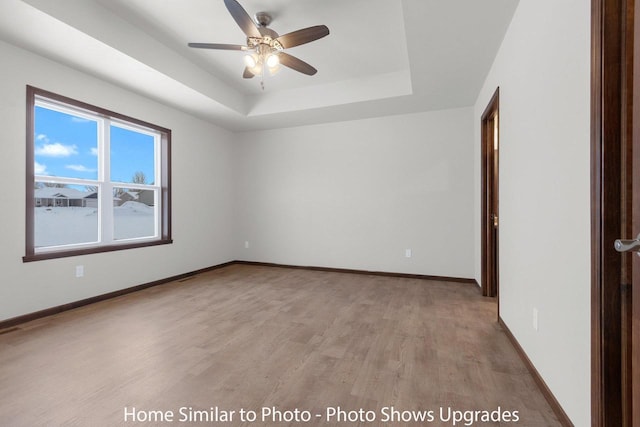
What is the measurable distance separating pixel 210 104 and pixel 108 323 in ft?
9.85

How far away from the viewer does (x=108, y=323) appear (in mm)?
2715

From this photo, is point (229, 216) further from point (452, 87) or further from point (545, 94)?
point (545, 94)

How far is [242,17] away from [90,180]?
104 inches

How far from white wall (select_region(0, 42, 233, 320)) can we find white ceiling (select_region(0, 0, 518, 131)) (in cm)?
21

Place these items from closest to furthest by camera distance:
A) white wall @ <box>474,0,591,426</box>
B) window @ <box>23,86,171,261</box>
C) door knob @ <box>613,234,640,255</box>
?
door knob @ <box>613,234,640,255</box>
white wall @ <box>474,0,591,426</box>
window @ <box>23,86,171,261</box>

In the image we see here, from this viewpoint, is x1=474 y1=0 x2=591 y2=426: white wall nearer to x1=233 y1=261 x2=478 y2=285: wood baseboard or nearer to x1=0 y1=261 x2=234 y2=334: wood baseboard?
x1=233 y1=261 x2=478 y2=285: wood baseboard

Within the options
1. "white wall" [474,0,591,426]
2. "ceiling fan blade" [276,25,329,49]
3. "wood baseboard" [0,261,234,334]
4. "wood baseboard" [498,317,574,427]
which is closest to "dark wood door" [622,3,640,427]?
"white wall" [474,0,591,426]

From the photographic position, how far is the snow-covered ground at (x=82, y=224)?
3.01 metres

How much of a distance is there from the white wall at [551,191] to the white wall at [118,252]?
4.21 metres

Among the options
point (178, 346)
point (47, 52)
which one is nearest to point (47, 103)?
point (47, 52)

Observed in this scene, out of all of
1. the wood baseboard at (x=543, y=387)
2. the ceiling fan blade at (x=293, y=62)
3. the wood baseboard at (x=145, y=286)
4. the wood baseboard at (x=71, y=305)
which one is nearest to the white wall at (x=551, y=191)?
the wood baseboard at (x=543, y=387)

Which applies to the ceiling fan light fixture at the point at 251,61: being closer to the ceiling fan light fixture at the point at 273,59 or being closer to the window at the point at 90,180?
the ceiling fan light fixture at the point at 273,59

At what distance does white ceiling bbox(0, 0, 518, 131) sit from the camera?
7.59 feet

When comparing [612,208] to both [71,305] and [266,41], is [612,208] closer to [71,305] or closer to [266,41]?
[266,41]
